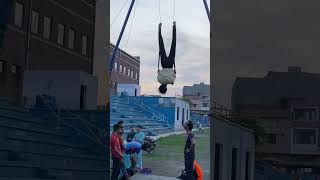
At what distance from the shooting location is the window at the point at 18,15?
1.29m

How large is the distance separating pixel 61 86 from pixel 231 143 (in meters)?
0.67

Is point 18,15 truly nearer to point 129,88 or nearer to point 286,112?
point 129,88

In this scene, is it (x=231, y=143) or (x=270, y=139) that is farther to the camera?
(x=270, y=139)

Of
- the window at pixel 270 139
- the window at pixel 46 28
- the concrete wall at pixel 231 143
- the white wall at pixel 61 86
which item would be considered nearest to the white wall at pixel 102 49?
the white wall at pixel 61 86

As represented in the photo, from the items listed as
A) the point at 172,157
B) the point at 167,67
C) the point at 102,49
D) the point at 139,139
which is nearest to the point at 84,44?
the point at 102,49

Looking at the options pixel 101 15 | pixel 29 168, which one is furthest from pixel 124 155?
pixel 101 15

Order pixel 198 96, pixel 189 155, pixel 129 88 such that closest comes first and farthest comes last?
pixel 189 155
pixel 198 96
pixel 129 88

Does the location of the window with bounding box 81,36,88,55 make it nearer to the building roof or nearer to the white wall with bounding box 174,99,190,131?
the white wall with bounding box 174,99,190,131

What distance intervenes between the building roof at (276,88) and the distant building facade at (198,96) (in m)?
0.11

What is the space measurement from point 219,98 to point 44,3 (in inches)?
32.8

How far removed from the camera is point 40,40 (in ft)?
4.14

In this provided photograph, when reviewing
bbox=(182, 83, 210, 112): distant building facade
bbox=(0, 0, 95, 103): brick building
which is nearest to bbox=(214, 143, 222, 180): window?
bbox=(182, 83, 210, 112): distant building facade

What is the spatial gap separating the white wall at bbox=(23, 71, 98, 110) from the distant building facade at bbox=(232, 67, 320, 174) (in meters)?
0.59

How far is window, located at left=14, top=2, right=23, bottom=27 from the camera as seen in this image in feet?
4.23
